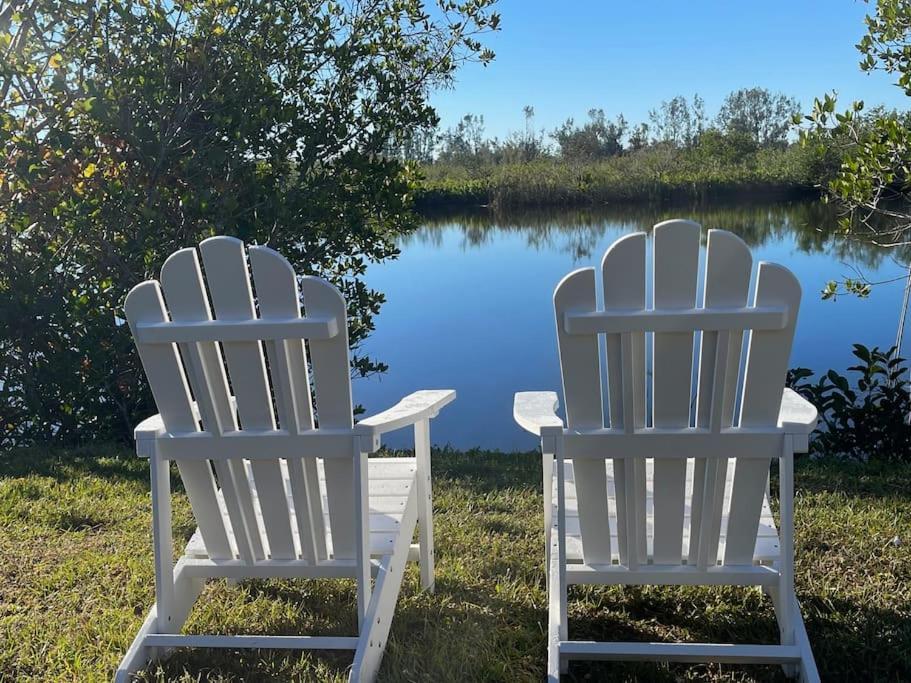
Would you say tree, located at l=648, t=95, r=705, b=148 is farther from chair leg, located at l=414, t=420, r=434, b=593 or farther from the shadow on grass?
chair leg, located at l=414, t=420, r=434, b=593

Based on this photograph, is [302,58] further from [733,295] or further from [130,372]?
[733,295]

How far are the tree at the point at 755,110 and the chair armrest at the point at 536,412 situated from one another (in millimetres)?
30422

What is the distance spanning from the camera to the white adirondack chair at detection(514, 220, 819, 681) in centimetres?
185

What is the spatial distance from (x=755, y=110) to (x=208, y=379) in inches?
1386

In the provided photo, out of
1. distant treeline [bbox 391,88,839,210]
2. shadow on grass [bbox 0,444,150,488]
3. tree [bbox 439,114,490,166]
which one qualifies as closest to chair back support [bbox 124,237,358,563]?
shadow on grass [bbox 0,444,150,488]

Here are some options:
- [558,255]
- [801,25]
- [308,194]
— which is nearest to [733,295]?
[308,194]

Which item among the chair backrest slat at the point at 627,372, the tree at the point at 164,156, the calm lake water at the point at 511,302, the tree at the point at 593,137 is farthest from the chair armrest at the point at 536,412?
the tree at the point at 593,137

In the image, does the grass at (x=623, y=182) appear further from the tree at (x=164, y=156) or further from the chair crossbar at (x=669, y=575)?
the chair crossbar at (x=669, y=575)

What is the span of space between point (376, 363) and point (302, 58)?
205 cm

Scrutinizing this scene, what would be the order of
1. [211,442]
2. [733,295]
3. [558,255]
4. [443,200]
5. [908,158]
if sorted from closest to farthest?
[733,295]
[211,442]
[908,158]
[558,255]
[443,200]

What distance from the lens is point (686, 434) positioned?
1.92 meters

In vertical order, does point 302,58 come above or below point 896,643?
above

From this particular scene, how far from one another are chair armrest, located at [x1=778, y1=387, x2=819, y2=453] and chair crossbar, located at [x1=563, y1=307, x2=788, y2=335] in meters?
0.22

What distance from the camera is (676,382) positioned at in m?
1.93
